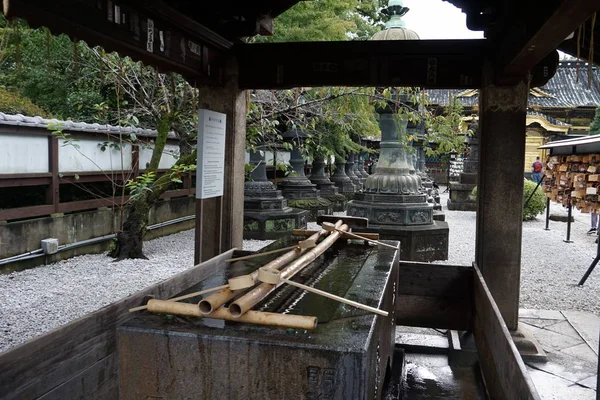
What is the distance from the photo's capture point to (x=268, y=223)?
1059 cm

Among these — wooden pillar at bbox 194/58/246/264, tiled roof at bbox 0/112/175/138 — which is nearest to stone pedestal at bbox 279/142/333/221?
tiled roof at bbox 0/112/175/138

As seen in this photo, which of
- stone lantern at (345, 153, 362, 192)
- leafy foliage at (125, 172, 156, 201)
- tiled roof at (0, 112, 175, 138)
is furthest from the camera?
stone lantern at (345, 153, 362, 192)

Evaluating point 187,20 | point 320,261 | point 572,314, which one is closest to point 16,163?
point 187,20

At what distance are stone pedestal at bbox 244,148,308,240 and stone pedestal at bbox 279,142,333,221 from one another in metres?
2.07

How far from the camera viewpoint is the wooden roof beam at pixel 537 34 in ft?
8.26

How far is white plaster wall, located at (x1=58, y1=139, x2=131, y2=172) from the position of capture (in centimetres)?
830

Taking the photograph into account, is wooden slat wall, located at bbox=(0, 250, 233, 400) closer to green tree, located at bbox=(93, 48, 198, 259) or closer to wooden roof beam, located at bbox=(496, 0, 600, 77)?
wooden roof beam, located at bbox=(496, 0, 600, 77)

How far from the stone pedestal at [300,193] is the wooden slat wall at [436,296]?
8529mm

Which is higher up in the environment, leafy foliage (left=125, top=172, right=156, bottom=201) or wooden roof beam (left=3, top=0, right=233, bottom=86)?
wooden roof beam (left=3, top=0, right=233, bottom=86)

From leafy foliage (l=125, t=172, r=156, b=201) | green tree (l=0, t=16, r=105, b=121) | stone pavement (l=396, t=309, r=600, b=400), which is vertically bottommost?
stone pavement (l=396, t=309, r=600, b=400)

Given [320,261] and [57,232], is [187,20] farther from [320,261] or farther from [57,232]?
[57,232]

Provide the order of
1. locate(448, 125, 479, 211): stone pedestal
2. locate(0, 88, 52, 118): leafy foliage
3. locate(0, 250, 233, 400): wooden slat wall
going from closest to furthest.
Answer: locate(0, 250, 233, 400): wooden slat wall, locate(0, 88, 52, 118): leafy foliage, locate(448, 125, 479, 211): stone pedestal

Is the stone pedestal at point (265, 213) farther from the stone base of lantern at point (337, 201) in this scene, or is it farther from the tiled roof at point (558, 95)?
the tiled roof at point (558, 95)

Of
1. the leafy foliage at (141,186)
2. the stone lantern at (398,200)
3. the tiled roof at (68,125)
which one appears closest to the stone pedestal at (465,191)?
the stone lantern at (398,200)
